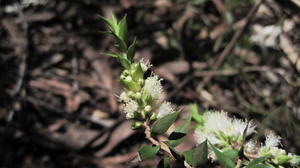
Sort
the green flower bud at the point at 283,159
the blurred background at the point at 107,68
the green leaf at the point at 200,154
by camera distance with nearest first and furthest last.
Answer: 1. the green leaf at the point at 200,154
2. the green flower bud at the point at 283,159
3. the blurred background at the point at 107,68

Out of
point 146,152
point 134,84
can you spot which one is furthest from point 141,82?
point 146,152

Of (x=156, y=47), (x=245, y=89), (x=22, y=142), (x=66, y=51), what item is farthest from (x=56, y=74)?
(x=245, y=89)

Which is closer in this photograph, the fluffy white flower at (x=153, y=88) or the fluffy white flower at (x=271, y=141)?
the fluffy white flower at (x=153, y=88)

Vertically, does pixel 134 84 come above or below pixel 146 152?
above

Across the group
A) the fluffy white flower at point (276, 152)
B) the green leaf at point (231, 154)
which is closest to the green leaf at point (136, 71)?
the green leaf at point (231, 154)

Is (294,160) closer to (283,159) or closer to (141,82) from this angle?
(283,159)

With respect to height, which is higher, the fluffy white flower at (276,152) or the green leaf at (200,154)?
the green leaf at (200,154)

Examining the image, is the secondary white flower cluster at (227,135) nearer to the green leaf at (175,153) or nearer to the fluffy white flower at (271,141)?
the fluffy white flower at (271,141)
